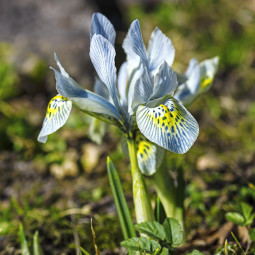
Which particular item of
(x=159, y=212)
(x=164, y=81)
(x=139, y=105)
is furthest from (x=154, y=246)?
(x=164, y=81)

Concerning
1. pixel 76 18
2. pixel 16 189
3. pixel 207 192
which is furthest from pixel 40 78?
pixel 207 192

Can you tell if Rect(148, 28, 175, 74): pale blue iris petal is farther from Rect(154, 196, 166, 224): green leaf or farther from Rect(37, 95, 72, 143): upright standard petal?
Rect(154, 196, 166, 224): green leaf

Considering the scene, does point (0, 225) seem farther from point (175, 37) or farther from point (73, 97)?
point (175, 37)

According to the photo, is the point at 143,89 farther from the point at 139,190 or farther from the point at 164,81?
the point at 139,190

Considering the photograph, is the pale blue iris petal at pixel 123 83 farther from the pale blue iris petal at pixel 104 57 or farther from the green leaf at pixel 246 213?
the green leaf at pixel 246 213

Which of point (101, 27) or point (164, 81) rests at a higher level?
point (101, 27)

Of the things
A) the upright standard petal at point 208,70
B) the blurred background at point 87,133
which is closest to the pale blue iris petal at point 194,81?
the upright standard petal at point 208,70

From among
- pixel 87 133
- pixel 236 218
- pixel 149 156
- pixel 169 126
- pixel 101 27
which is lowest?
pixel 236 218
